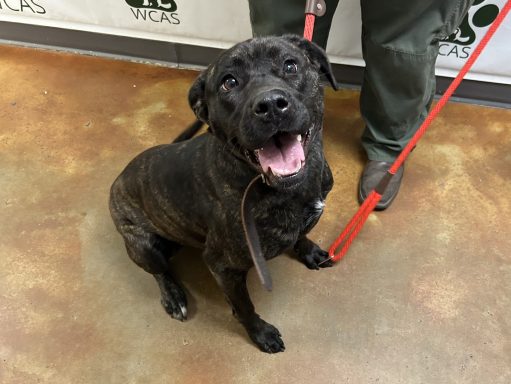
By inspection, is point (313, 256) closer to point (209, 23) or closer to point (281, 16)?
point (281, 16)

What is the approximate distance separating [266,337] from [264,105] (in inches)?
48.8

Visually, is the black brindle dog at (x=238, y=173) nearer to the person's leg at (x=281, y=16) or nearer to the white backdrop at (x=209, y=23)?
the person's leg at (x=281, y=16)

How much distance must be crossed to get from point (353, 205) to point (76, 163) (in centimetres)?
187

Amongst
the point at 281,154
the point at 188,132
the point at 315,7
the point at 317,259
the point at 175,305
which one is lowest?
the point at 175,305

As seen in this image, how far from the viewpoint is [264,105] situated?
1396 millimetres

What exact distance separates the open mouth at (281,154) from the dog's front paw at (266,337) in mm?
928

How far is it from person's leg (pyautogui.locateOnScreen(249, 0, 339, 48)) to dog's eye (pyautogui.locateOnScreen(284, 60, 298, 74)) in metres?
0.83

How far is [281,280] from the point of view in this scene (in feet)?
7.96

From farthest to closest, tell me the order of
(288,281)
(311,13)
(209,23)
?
(209,23)
(288,281)
(311,13)

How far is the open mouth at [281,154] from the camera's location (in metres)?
1.54

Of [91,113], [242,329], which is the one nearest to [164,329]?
[242,329]

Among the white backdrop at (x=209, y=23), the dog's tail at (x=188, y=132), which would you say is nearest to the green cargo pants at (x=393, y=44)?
the white backdrop at (x=209, y=23)

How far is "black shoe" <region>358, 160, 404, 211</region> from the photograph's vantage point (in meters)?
2.69

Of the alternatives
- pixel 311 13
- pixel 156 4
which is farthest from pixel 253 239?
pixel 156 4
